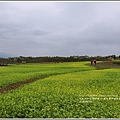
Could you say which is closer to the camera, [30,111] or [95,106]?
[30,111]

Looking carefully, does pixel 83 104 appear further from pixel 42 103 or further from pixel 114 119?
pixel 114 119

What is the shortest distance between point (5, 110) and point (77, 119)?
163 inches

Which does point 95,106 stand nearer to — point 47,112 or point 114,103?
point 114,103

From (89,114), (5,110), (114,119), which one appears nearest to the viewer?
(114,119)

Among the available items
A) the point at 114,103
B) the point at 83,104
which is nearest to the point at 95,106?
the point at 83,104

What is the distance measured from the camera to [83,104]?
1263cm

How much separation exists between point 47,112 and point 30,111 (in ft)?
3.03

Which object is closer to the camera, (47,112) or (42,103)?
(47,112)

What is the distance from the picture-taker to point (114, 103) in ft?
42.8

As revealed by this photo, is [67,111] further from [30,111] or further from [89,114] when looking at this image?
[30,111]

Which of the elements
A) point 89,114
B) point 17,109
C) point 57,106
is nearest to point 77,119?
point 89,114

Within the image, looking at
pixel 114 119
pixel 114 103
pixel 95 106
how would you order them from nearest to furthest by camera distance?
pixel 114 119 → pixel 95 106 → pixel 114 103

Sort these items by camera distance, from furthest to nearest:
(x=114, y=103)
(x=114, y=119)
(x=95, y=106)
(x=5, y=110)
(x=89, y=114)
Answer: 1. (x=114, y=103)
2. (x=95, y=106)
3. (x=5, y=110)
4. (x=89, y=114)
5. (x=114, y=119)

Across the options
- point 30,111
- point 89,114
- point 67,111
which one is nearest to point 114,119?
point 89,114
